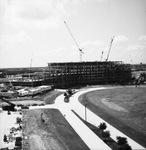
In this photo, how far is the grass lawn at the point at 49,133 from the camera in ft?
115

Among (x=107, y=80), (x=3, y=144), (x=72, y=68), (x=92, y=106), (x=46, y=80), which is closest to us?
(x=3, y=144)

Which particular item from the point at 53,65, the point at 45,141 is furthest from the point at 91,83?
the point at 45,141

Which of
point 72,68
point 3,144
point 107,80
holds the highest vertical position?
point 72,68

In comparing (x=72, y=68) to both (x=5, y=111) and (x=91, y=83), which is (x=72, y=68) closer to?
(x=91, y=83)

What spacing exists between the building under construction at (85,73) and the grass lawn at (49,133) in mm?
61319

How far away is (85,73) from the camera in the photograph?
130000mm

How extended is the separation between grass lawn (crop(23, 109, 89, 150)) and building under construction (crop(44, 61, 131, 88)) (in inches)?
2414

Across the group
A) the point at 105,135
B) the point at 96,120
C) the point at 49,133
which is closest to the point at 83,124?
the point at 96,120

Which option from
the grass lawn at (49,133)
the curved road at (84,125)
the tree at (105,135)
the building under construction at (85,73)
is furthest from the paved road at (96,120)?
the building under construction at (85,73)

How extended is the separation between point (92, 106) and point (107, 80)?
7112 centimetres

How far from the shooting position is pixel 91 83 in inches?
5079

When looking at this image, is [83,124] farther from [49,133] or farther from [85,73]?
[85,73]

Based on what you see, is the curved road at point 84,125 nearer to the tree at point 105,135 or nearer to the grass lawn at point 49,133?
the tree at point 105,135

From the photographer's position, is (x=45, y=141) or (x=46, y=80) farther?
(x=46, y=80)
